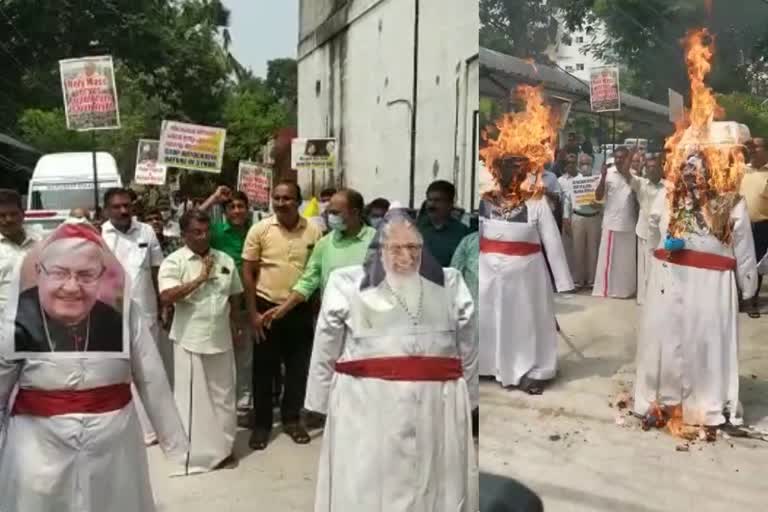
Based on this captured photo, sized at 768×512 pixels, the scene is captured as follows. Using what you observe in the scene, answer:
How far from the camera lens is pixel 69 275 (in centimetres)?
156

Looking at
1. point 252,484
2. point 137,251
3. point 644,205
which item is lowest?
point 252,484

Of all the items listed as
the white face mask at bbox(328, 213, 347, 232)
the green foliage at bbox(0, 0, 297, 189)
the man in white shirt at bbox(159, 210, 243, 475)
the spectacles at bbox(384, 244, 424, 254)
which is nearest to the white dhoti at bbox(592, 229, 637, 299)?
the spectacles at bbox(384, 244, 424, 254)

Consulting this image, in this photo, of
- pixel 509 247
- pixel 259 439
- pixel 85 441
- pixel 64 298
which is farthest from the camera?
pixel 259 439

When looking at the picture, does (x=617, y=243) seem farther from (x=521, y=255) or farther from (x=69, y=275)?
(x=69, y=275)

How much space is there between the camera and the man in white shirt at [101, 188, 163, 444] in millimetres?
1565

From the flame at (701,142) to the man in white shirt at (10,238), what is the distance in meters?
1.15

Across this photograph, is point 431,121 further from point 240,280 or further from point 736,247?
point 240,280

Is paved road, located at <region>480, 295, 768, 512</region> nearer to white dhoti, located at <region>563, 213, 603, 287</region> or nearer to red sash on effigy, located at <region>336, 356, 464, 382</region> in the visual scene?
white dhoti, located at <region>563, 213, 603, 287</region>

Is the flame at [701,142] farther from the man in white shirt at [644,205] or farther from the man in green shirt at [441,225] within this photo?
the man in green shirt at [441,225]

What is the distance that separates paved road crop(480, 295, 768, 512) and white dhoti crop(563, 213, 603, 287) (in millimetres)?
44

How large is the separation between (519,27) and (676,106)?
26 centimetres

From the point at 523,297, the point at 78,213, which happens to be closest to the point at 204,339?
the point at 78,213

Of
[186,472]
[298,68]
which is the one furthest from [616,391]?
[186,472]

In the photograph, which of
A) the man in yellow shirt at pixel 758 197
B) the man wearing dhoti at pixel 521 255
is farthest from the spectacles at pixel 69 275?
the man in yellow shirt at pixel 758 197
